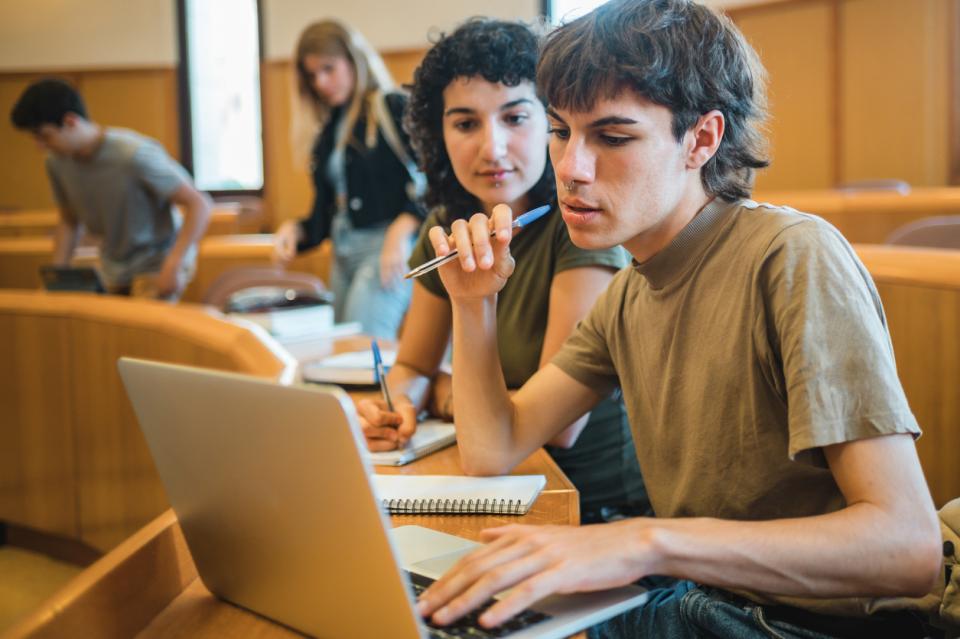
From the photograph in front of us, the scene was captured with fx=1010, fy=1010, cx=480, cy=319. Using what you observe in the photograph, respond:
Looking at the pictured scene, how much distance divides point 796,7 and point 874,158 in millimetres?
1360

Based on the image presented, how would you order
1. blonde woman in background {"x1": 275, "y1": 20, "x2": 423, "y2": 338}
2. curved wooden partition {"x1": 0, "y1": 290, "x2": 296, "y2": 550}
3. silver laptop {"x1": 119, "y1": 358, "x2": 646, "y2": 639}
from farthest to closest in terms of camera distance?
blonde woman in background {"x1": 275, "y1": 20, "x2": 423, "y2": 338}, curved wooden partition {"x1": 0, "y1": 290, "x2": 296, "y2": 550}, silver laptop {"x1": 119, "y1": 358, "x2": 646, "y2": 639}

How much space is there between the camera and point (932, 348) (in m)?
1.70

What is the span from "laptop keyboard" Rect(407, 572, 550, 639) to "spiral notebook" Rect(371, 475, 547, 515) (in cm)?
33

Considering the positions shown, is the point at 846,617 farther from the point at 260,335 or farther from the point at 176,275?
the point at 176,275

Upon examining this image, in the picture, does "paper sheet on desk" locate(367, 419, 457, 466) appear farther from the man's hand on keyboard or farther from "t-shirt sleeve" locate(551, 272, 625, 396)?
the man's hand on keyboard

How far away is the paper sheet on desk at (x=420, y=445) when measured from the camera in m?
1.40

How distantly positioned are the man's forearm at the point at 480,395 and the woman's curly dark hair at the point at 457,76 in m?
0.50

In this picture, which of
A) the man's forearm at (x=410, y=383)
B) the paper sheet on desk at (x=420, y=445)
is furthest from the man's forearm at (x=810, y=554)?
the man's forearm at (x=410, y=383)

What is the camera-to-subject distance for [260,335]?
6.83 ft

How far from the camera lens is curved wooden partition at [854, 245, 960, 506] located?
165cm

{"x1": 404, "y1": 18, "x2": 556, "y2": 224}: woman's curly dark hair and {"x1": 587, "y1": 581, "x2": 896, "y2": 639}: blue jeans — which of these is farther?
{"x1": 404, "y1": 18, "x2": 556, "y2": 224}: woman's curly dark hair

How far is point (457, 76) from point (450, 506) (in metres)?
0.86

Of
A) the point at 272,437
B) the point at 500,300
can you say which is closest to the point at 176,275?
the point at 500,300

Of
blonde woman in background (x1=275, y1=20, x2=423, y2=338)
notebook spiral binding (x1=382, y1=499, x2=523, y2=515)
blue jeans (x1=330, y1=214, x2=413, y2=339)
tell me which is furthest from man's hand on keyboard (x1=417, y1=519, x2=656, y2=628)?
blonde woman in background (x1=275, y1=20, x2=423, y2=338)
